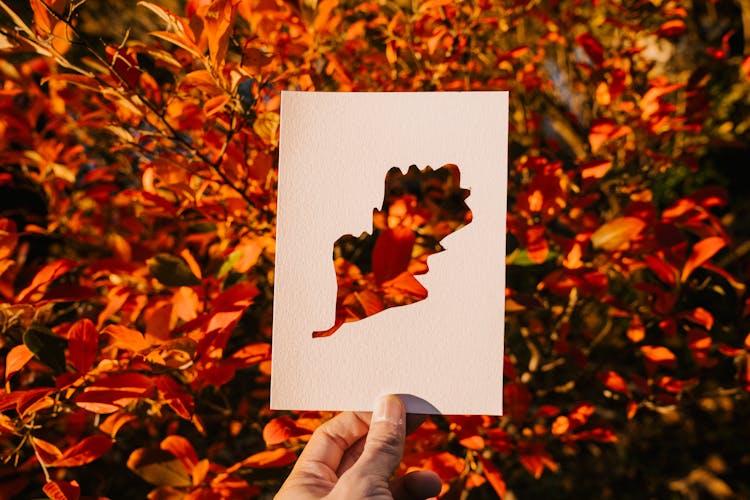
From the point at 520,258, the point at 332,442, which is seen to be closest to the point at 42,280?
the point at 332,442

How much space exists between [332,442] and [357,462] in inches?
4.7

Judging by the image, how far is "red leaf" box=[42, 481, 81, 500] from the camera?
0.90 m

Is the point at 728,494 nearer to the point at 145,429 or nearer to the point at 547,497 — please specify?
the point at 547,497

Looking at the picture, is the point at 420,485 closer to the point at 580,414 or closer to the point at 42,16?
the point at 580,414

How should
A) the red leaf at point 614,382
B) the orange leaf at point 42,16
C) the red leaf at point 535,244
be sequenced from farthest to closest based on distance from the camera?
1. the red leaf at point 614,382
2. the red leaf at point 535,244
3. the orange leaf at point 42,16

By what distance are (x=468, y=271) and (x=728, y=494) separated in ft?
6.20

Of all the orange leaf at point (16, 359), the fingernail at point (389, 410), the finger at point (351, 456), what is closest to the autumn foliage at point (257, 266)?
the orange leaf at point (16, 359)

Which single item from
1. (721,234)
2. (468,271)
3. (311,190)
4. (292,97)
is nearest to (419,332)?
(468,271)

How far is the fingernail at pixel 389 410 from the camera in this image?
2.94 feet

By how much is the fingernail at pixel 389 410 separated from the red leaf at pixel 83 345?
1.67 ft

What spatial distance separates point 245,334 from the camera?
65.2 inches

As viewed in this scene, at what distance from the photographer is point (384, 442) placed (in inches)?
34.8

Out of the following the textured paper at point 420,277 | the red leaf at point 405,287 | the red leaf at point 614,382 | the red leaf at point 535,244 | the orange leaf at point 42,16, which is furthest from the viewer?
the red leaf at point 614,382

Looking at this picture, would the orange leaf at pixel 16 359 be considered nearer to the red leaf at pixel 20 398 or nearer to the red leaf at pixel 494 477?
the red leaf at pixel 20 398
